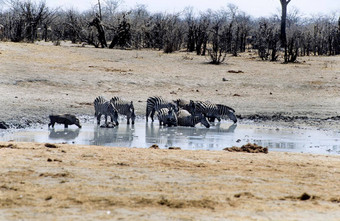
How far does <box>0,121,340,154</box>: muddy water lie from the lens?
11.9 metres

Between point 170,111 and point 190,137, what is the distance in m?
1.92

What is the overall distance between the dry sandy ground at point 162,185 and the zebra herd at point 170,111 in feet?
17.4

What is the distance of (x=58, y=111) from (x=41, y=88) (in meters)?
3.12

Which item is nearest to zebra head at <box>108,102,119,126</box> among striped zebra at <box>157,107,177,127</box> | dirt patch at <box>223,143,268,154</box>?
striped zebra at <box>157,107,177,127</box>

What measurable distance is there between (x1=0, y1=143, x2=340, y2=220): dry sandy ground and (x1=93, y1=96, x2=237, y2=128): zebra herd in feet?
17.4

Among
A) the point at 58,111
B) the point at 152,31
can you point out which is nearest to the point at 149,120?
the point at 58,111

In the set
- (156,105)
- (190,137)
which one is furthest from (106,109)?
(190,137)

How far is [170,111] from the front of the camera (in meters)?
15.1

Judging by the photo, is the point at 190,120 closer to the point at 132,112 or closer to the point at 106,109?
the point at 132,112

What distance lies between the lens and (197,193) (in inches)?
262

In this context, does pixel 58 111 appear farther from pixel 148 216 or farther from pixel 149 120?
pixel 148 216

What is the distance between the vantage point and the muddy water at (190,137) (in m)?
11.9

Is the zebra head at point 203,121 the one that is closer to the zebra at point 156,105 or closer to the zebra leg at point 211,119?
the zebra at point 156,105

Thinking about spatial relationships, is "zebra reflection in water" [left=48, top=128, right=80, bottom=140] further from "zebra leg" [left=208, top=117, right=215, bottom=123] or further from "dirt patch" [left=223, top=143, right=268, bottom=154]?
"zebra leg" [left=208, top=117, right=215, bottom=123]
